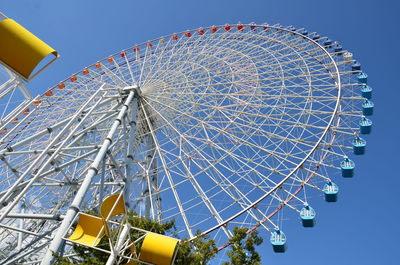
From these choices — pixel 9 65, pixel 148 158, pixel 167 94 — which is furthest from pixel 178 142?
pixel 9 65

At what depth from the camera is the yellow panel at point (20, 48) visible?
7598 millimetres

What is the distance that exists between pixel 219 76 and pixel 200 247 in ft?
34.1

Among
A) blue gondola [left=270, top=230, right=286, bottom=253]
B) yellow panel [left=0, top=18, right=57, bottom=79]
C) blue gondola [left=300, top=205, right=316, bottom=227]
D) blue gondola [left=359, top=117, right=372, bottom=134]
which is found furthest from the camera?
blue gondola [left=359, top=117, right=372, bottom=134]

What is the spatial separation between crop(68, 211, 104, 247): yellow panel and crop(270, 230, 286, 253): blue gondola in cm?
701

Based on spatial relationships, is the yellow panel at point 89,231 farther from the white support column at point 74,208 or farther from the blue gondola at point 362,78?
the blue gondola at point 362,78

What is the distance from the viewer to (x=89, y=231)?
29.4ft

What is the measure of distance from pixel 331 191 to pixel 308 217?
5.82 ft

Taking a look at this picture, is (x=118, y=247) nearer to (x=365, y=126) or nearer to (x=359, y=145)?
(x=359, y=145)

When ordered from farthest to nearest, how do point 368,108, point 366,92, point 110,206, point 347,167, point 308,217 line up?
point 366,92
point 368,108
point 347,167
point 308,217
point 110,206

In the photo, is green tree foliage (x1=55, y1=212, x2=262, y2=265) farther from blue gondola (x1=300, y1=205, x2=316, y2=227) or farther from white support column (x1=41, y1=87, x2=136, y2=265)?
blue gondola (x1=300, y1=205, x2=316, y2=227)

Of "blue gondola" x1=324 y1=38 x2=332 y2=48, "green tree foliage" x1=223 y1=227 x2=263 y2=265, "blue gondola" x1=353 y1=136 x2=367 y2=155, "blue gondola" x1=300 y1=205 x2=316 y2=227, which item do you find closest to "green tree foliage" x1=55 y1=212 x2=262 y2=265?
"green tree foliage" x1=223 y1=227 x2=263 y2=265

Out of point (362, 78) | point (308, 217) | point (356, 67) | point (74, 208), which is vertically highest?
point (356, 67)

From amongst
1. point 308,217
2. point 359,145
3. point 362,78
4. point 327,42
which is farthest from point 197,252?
point 327,42

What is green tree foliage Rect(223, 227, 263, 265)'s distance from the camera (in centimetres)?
954
